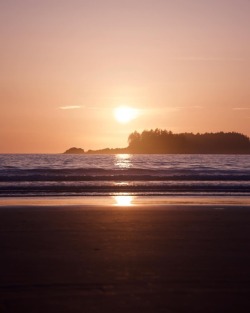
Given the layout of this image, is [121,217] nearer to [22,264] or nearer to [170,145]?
[22,264]

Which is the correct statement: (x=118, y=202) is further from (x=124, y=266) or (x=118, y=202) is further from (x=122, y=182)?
(x=122, y=182)

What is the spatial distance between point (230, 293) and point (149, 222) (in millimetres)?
6502

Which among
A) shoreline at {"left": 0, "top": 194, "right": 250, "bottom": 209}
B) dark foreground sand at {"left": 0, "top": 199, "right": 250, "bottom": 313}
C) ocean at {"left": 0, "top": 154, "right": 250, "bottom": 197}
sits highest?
dark foreground sand at {"left": 0, "top": 199, "right": 250, "bottom": 313}

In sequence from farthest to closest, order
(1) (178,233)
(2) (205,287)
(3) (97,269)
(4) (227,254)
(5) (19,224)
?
1. (5) (19,224)
2. (1) (178,233)
3. (4) (227,254)
4. (3) (97,269)
5. (2) (205,287)

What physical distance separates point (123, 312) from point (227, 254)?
3.26 m

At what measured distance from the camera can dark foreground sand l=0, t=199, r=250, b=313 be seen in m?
5.56

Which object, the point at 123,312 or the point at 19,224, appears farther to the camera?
the point at 19,224

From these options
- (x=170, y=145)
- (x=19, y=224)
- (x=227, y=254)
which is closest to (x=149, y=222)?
(x=19, y=224)

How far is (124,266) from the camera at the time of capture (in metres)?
7.19

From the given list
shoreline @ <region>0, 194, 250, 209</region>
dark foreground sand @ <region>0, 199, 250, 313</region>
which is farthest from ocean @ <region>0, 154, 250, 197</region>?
dark foreground sand @ <region>0, 199, 250, 313</region>

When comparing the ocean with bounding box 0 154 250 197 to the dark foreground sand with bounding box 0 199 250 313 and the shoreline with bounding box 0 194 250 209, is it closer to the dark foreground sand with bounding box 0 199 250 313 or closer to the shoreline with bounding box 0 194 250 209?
the shoreline with bounding box 0 194 250 209

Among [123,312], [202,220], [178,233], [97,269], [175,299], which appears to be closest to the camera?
[123,312]

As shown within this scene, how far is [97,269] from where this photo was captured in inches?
276

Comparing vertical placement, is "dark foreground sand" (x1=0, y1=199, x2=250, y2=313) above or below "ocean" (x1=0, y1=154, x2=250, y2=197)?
above
